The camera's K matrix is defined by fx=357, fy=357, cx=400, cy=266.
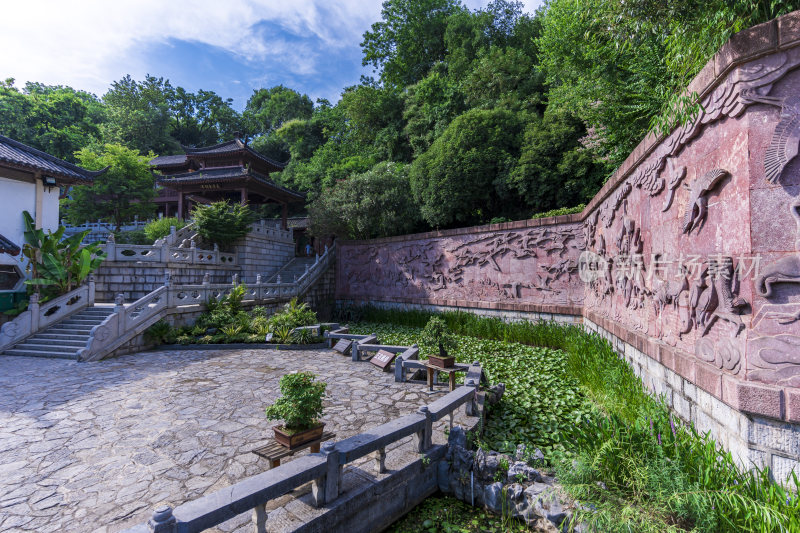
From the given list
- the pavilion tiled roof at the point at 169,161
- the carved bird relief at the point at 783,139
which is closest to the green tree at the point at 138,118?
the pavilion tiled roof at the point at 169,161

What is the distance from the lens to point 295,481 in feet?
9.07

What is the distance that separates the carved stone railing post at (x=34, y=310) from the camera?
9.16 m

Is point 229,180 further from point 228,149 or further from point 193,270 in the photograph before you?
point 193,270

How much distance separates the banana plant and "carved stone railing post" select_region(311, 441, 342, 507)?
1112 cm

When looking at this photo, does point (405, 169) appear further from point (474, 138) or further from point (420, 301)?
point (420, 301)

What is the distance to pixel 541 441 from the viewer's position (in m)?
4.46

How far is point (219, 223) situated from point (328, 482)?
16.0m

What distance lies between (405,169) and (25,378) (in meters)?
13.9

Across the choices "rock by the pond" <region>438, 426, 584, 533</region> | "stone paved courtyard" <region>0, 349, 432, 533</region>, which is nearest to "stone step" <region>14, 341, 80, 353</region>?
"stone paved courtyard" <region>0, 349, 432, 533</region>

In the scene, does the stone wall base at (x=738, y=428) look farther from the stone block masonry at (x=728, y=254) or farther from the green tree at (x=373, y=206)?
the green tree at (x=373, y=206)

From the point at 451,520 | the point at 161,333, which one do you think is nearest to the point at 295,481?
the point at 451,520

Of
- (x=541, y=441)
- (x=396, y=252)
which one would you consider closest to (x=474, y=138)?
(x=396, y=252)

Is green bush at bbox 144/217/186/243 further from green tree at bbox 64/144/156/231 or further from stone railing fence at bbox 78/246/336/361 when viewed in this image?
stone railing fence at bbox 78/246/336/361

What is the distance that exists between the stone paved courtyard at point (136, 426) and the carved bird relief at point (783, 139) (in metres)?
4.65
